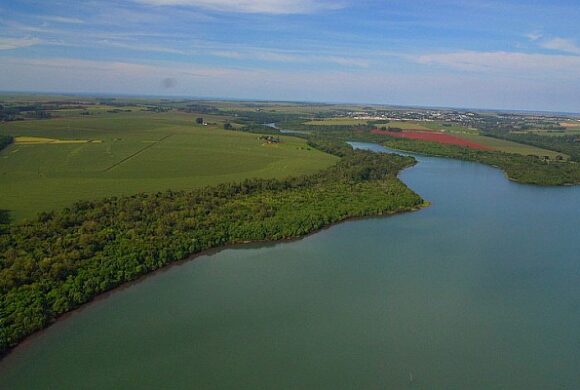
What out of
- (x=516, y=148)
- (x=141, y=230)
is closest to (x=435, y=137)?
(x=516, y=148)

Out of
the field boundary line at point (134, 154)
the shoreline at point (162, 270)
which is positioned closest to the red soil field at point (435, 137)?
the field boundary line at point (134, 154)

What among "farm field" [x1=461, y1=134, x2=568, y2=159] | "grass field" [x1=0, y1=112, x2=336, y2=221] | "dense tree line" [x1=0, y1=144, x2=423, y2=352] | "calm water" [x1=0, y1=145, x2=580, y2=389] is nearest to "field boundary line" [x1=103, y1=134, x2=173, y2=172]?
"grass field" [x1=0, y1=112, x2=336, y2=221]

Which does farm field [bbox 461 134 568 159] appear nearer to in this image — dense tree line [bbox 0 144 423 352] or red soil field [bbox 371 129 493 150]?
red soil field [bbox 371 129 493 150]

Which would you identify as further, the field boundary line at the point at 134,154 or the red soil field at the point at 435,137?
the red soil field at the point at 435,137

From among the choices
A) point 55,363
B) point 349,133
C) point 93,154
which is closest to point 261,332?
point 55,363

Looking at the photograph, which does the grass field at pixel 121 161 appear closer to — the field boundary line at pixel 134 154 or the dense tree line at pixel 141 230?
the field boundary line at pixel 134 154

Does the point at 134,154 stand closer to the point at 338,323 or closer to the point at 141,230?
the point at 141,230

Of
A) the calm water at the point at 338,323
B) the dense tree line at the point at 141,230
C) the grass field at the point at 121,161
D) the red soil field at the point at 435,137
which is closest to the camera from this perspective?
the calm water at the point at 338,323
